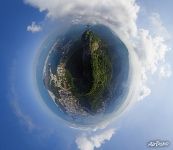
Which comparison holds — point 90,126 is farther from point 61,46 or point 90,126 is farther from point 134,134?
point 61,46

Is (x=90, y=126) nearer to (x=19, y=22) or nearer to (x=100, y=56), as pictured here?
(x=100, y=56)

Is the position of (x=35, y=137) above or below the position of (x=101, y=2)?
below

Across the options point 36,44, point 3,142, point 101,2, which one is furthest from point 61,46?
point 3,142

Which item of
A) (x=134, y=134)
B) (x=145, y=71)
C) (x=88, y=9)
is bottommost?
(x=134, y=134)

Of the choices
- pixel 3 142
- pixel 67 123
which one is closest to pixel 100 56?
pixel 67 123

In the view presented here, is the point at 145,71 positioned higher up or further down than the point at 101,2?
further down

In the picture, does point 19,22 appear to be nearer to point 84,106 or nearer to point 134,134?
point 84,106
